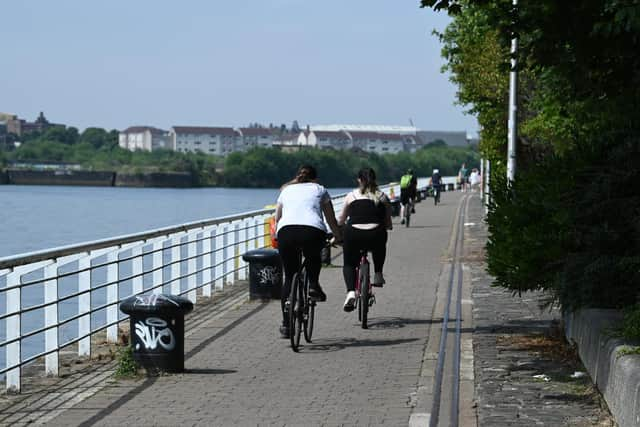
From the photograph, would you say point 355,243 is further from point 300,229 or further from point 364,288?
point 300,229

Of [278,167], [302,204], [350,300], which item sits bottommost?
[278,167]

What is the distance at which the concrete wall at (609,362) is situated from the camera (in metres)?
7.01

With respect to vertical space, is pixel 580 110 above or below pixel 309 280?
above

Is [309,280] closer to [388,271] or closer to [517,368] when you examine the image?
[517,368]

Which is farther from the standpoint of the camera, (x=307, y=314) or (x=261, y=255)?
(x=261, y=255)

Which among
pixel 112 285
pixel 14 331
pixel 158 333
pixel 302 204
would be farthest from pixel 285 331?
pixel 14 331

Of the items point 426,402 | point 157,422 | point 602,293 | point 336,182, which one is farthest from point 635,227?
point 336,182

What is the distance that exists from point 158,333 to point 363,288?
3.40 metres

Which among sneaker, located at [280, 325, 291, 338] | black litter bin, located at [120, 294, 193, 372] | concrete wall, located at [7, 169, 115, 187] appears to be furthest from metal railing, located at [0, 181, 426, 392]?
concrete wall, located at [7, 169, 115, 187]

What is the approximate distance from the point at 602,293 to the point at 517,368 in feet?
2.88

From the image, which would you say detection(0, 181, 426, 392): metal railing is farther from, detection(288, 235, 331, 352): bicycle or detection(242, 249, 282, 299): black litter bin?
detection(288, 235, 331, 352): bicycle

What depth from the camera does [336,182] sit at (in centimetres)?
17212

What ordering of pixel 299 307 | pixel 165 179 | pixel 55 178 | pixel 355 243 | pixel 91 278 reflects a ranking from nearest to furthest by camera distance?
pixel 299 307 → pixel 91 278 → pixel 355 243 → pixel 165 179 → pixel 55 178

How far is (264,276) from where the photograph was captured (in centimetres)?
1631
